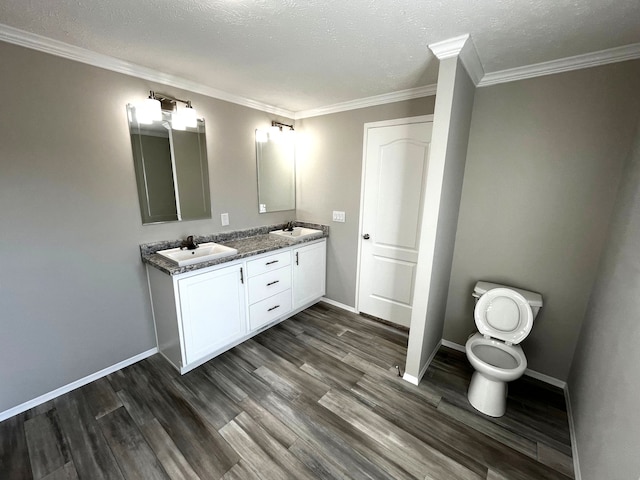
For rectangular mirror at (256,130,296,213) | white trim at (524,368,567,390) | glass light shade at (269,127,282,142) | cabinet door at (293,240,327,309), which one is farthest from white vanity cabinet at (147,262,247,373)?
white trim at (524,368,567,390)

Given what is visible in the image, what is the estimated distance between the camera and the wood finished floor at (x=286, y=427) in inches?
55.7

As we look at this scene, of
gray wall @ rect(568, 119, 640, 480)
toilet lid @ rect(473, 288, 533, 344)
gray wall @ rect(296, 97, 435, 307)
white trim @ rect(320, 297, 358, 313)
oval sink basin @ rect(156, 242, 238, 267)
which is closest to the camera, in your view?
gray wall @ rect(568, 119, 640, 480)

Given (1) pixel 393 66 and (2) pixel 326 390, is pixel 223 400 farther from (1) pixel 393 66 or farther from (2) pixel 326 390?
(1) pixel 393 66

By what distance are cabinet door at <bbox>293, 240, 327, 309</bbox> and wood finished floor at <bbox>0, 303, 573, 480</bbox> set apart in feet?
2.61

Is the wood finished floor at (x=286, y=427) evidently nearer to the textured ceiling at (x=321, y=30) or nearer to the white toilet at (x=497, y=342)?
the white toilet at (x=497, y=342)

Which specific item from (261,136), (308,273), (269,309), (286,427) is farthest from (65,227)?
(308,273)

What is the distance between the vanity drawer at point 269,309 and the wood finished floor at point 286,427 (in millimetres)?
337

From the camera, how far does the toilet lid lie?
1844mm

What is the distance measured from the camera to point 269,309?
2596mm

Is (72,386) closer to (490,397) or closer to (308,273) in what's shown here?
(308,273)

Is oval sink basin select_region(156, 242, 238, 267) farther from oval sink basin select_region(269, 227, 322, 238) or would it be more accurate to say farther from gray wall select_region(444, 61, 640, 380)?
gray wall select_region(444, 61, 640, 380)

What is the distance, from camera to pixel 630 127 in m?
1.61

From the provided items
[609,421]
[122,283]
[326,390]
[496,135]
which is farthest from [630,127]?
[122,283]

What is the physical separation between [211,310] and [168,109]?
64.3 inches
